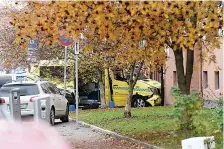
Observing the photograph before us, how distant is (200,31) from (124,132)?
5.01m

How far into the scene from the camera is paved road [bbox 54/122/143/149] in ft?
43.8

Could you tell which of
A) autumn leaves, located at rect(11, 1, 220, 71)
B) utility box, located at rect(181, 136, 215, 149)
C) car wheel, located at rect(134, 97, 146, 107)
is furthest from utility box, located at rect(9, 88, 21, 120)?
car wheel, located at rect(134, 97, 146, 107)

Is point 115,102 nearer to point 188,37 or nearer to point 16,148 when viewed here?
point 188,37

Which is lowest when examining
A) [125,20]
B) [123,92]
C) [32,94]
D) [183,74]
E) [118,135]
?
[118,135]

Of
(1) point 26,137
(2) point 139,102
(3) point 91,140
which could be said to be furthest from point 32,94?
(1) point 26,137

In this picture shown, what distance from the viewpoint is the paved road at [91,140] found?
13.3 m

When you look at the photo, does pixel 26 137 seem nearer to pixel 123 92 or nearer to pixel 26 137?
pixel 26 137

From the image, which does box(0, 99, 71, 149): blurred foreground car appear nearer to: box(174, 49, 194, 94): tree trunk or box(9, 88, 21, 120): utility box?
box(9, 88, 21, 120): utility box

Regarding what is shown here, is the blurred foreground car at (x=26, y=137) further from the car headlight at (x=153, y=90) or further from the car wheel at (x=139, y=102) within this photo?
the car headlight at (x=153, y=90)

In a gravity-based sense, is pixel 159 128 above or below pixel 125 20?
below

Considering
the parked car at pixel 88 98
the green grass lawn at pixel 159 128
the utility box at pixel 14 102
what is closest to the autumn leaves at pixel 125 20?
the green grass lawn at pixel 159 128

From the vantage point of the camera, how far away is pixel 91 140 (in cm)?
1491

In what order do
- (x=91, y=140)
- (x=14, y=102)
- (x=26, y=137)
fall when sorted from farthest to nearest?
(x=91, y=140)
(x=14, y=102)
(x=26, y=137)

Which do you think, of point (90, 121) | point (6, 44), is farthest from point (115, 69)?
point (90, 121)
